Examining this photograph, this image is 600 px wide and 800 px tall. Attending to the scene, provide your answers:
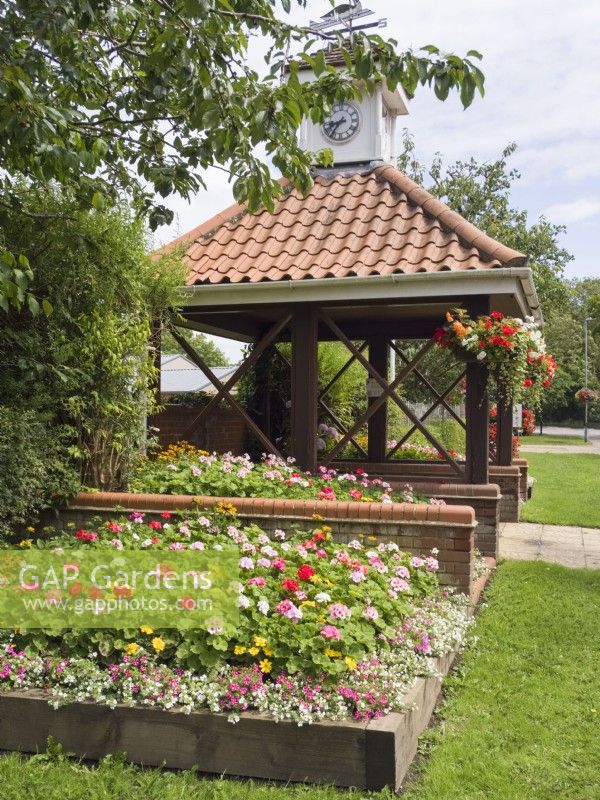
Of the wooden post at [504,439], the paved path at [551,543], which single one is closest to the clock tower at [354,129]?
the wooden post at [504,439]

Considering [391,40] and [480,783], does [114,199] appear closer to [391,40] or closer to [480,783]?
[391,40]

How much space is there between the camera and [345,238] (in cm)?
783

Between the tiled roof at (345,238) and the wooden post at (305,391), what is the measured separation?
21.4 inches

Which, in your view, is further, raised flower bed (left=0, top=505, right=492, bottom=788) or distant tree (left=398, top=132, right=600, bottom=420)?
distant tree (left=398, top=132, right=600, bottom=420)

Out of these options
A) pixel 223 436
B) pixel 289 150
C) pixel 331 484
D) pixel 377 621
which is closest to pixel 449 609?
pixel 377 621

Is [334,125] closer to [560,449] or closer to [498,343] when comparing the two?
[498,343]

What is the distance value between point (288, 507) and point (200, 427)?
4.76 metres

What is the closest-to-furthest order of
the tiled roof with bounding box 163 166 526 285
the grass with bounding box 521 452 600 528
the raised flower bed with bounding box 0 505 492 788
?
the raised flower bed with bounding box 0 505 492 788 → the tiled roof with bounding box 163 166 526 285 → the grass with bounding box 521 452 600 528

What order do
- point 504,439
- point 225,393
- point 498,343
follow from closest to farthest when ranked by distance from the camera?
point 498,343 → point 225,393 → point 504,439

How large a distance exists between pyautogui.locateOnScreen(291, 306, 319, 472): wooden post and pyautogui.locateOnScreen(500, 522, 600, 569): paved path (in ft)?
8.18

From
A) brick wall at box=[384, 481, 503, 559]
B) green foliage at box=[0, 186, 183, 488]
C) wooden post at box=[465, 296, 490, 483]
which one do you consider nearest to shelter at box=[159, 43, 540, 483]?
wooden post at box=[465, 296, 490, 483]

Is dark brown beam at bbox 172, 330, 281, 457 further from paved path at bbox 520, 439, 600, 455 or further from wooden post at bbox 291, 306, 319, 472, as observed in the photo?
paved path at bbox 520, 439, 600, 455

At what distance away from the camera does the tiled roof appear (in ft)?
23.2

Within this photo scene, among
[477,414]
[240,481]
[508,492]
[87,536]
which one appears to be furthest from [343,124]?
[87,536]
